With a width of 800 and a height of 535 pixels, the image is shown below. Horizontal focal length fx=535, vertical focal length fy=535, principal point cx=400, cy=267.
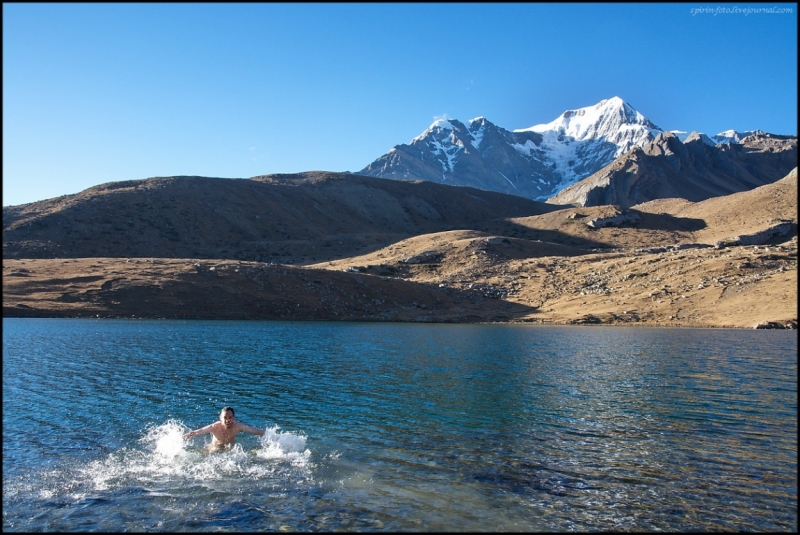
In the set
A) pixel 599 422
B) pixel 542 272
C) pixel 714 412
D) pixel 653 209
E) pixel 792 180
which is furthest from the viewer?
pixel 653 209

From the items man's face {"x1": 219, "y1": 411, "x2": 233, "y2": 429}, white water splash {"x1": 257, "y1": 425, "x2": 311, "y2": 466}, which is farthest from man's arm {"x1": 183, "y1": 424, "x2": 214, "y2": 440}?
white water splash {"x1": 257, "y1": 425, "x2": 311, "y2": 466}

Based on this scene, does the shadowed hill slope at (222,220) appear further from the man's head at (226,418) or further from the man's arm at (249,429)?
the man's arm at (249,429)

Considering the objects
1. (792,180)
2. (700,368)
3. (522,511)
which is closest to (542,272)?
(700,368)

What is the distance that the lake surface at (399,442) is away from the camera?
1340cm

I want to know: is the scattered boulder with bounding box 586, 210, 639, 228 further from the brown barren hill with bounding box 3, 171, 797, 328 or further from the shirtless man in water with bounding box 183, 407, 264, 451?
the shirtless man in water with bounding box 183, 407, 264, 451

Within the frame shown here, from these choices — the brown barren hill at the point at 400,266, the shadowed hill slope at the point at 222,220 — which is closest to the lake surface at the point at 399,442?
the brown barren hill at the point at 400,266

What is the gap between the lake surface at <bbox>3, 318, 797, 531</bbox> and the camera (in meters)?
13.4

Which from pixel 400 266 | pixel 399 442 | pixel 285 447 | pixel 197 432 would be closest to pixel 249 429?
pixel 285 447

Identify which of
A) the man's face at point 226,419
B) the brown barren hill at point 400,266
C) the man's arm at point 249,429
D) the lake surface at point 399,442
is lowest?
the lake surface at point 399,442

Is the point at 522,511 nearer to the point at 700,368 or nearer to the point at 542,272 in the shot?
the point at 700,368

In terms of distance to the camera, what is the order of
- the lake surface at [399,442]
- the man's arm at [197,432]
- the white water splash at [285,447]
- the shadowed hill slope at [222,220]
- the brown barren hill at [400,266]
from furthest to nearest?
the shadowed hill slope at [222,220] → the brown barren hill at [400,266] → the man's arm at [197,432] → the white water splash at [285,447] → the lake surface at [399,442]

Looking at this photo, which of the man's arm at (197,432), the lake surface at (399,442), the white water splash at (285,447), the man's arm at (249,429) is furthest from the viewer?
the man's arm at (249,429)

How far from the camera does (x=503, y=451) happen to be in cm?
1823

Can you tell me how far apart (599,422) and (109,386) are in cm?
2408
